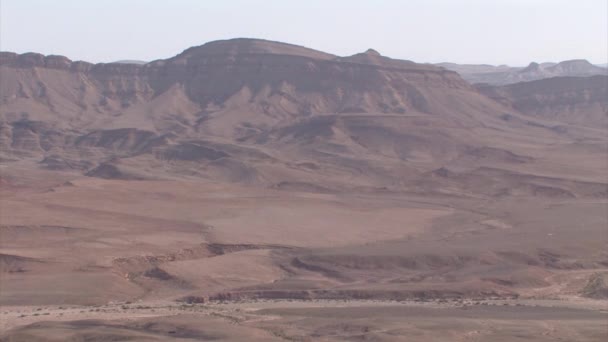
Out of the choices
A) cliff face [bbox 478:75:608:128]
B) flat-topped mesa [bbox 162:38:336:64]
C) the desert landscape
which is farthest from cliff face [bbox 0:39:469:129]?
cliff face [bbox 478:75:608:128]

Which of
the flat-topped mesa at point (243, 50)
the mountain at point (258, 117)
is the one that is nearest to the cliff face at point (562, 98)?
the mountain at point (258, 117)

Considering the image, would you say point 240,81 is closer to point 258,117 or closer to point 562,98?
point 258,117

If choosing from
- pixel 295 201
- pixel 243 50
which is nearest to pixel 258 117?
pixel 243 50

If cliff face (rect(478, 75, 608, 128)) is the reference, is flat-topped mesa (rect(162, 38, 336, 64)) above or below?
above

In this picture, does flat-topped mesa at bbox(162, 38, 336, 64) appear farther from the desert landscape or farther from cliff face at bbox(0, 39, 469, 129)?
the desert landscape

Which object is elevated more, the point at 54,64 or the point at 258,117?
the point at 54,64

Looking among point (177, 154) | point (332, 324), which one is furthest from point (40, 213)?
point (177, 154)

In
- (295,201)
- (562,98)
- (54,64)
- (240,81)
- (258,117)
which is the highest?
(54,64)

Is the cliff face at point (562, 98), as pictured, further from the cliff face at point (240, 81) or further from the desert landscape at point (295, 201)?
the cliff face at point (240, 81)
